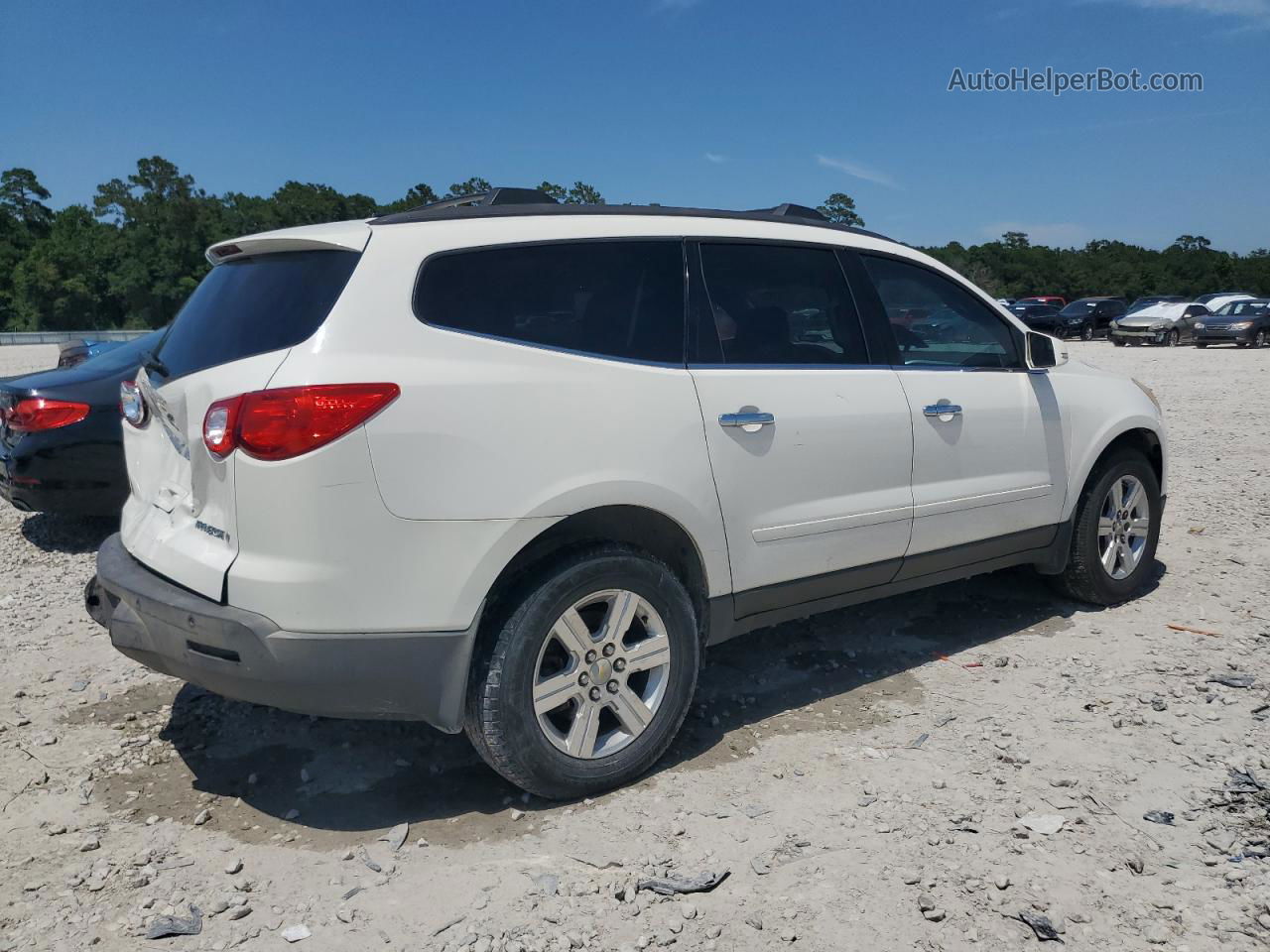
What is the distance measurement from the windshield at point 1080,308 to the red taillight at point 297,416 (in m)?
40.3

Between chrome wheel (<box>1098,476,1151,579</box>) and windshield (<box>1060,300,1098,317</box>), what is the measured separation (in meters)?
36.6

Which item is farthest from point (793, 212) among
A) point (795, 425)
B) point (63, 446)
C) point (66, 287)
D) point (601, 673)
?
point (66, 287)

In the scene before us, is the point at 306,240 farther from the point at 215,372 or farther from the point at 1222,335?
the point at 1222,335

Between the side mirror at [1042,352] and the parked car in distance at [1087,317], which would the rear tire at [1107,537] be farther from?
the parked car in distance at [1087,317]

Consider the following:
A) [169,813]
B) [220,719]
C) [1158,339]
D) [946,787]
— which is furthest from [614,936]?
[1158,339]

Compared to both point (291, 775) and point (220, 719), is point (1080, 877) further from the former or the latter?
point (220, 719)

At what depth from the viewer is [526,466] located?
3.03m

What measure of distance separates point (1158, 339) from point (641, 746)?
33975 mm

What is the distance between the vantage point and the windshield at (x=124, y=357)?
265 inches

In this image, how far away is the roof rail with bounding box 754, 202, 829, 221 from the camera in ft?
13.8

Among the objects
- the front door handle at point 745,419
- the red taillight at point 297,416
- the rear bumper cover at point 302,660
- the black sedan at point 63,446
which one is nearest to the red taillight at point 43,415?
the black sedan at point 63,446

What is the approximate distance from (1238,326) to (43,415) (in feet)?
105

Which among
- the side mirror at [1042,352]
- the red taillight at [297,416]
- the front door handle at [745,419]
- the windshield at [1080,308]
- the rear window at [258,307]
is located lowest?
the front door handle at [745,419]

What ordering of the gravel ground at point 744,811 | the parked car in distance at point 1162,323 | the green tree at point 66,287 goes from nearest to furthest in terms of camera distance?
1. the gravel ground at point 744,811
2. the parked car in distance at point 1162,323
3. the green tree at point 66,287
